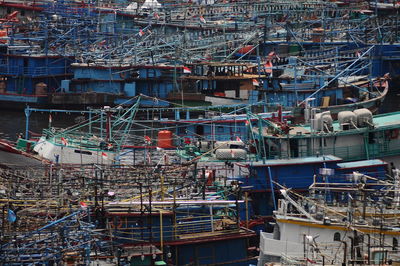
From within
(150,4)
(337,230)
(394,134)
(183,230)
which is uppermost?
(150,4)

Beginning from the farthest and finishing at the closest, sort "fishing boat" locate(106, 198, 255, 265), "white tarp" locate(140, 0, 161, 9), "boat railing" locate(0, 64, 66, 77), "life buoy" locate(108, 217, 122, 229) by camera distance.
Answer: "white tarp" locate(140, 0, 161, 9) → "boat railing" locate(0, 64, 66, 77) → "fishing boat" locate(106, 198, 255, 265) → "life buoy" locate(108, 217, 122, 229)

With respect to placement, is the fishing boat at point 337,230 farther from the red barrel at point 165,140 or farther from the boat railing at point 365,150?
the red barrel at point 165,140

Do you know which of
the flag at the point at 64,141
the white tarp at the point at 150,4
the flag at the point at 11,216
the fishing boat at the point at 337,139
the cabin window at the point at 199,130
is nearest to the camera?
the flag at the point at 11,216

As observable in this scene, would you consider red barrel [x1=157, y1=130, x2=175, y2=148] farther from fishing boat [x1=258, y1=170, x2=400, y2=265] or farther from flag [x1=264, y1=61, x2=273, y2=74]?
fishing boat [x1=258, y1=170, x2=400, y2=265]

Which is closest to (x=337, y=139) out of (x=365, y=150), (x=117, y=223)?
(x=365, y=150)

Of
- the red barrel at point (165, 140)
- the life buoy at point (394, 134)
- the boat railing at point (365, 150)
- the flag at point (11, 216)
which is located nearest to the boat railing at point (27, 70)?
the red barrel at point (165, 140)

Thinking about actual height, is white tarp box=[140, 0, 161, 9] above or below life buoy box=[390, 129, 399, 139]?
above

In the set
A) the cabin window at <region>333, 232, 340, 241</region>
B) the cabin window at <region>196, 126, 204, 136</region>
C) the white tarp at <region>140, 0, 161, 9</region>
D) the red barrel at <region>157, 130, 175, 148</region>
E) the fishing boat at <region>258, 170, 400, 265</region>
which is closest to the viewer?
the fishing boat at <region>258, 170, 400, 265</region>

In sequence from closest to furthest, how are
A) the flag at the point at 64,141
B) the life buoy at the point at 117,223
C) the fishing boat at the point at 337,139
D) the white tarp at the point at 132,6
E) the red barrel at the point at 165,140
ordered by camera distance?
the life buoy at the point at 117,223, the fishing boat at the point at 337,139, the flag at the point at 64,141, the red barrel at the point at 165,140, the white tarp at the point at 132,6

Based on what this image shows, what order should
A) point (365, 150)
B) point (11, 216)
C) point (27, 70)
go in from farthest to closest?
point (27, 70) → point (365, 150) → point (11, 216)

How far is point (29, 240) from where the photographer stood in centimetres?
2928

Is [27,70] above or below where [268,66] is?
below

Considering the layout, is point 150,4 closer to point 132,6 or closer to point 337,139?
point 132,6

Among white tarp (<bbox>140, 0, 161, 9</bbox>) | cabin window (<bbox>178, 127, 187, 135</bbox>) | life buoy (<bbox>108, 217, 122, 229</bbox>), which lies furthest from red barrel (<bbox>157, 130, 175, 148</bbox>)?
white tarp (<bbox>140, 0, 161, 9</bbox>)
